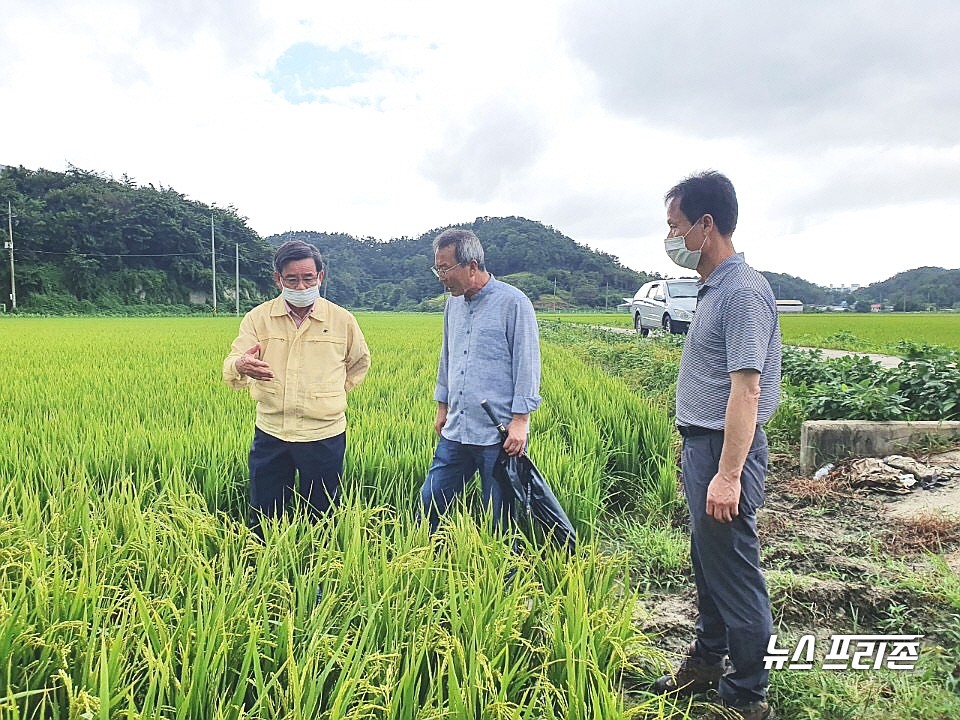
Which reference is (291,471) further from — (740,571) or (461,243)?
(740,571)

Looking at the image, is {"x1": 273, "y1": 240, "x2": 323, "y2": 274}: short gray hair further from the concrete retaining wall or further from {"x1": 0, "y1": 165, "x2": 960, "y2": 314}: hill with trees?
{"x1": 0, "y1": 165, "x2": 960, "y2": 314}: hill with trees

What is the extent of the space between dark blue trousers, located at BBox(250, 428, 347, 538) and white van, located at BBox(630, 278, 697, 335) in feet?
38.7

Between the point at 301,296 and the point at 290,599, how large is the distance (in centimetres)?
135

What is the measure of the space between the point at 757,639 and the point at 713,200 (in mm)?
1325

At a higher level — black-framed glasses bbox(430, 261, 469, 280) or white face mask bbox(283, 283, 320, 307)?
black-framed glasses bbox(430, 261, 469, 280)

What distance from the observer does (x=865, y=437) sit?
4.37 metres

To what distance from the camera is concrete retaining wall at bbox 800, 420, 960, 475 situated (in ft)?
14.3

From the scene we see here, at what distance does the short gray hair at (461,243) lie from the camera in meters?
2.62

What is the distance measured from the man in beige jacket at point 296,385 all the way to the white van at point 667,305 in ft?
38.7

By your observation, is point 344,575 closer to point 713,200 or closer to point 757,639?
point 757,639

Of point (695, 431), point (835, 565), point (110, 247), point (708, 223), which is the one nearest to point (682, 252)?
point (708, 223)

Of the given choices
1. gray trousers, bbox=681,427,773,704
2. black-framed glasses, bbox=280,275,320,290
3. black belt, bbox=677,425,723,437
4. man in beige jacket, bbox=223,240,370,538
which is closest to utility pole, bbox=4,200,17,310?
man in beige jacket, bbox=223,240,370,538

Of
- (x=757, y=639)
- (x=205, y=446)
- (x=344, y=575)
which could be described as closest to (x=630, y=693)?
(x=757, y=639)

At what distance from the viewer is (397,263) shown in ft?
231
